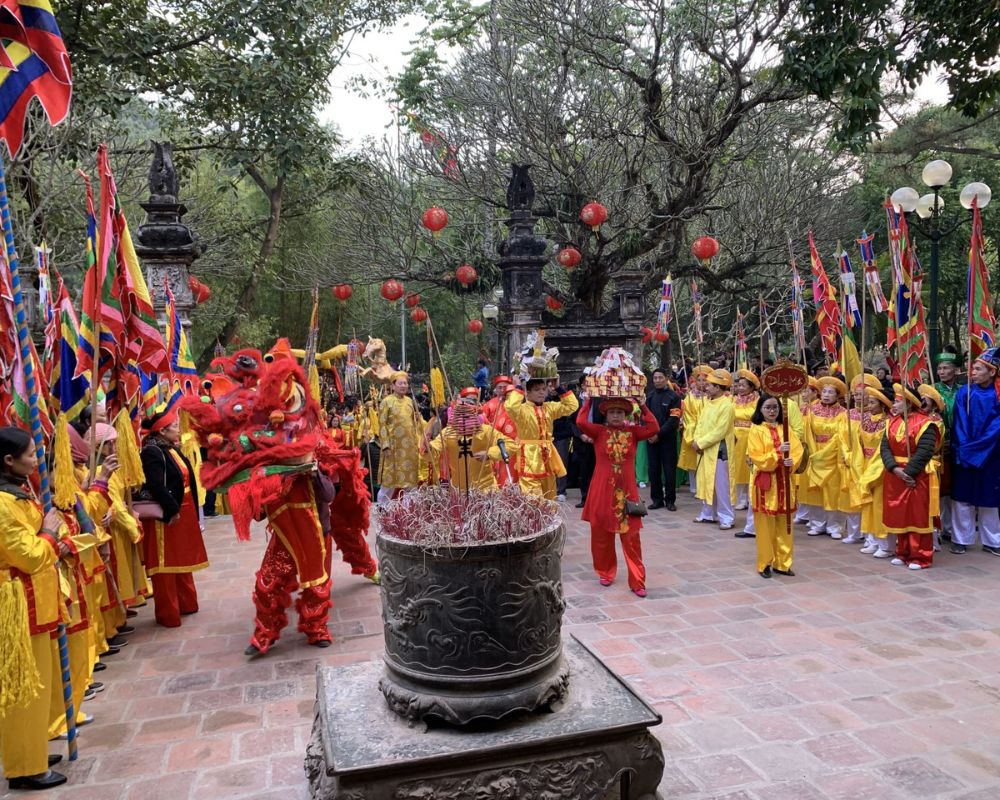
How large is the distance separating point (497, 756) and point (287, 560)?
8.72 ft

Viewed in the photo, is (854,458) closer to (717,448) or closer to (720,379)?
(717,448)

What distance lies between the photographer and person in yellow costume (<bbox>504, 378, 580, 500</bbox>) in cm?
833

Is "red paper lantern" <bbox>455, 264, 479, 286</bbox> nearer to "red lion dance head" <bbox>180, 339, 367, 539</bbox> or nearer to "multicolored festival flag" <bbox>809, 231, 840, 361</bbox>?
"multicolored festival flag" <bbox>809, 231, 840, 361</bbox>

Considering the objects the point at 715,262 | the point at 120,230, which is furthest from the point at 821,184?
the point at 120,230

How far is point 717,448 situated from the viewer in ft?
29.7

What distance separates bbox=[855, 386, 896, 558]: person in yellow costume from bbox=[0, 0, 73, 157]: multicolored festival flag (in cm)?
722

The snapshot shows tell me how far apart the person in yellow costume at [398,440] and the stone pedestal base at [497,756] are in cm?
560

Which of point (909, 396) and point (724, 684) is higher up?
point (909, 396)

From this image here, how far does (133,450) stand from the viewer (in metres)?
5.15

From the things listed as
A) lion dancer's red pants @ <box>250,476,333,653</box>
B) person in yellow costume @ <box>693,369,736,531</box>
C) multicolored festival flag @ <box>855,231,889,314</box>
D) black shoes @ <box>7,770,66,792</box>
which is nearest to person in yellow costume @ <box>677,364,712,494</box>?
person in yellow costume @ <box>693,369,736,531</box>

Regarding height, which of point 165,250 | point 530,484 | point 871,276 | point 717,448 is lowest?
point 530,484

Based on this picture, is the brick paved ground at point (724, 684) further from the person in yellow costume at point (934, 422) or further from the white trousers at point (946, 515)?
the white trousers at point (946, 515)

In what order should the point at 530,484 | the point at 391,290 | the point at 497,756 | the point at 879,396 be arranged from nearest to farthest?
the point at 497,756, the point at 879,396, the point at 530,484, the point at 391,290

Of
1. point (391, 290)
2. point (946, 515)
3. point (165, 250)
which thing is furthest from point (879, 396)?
point (391, 290)
